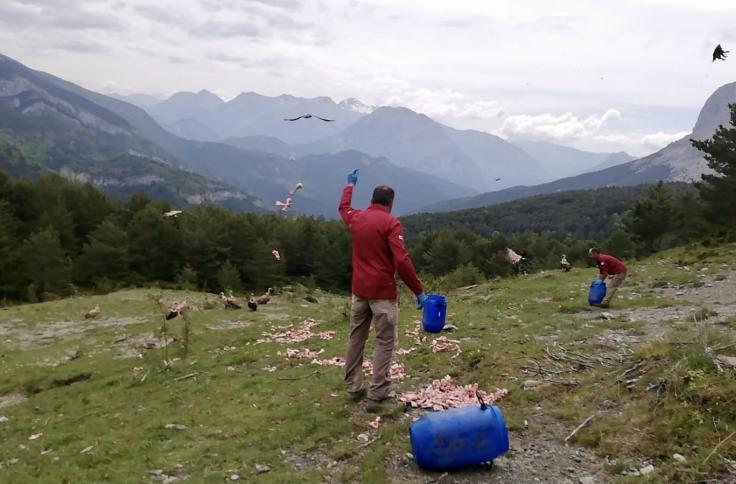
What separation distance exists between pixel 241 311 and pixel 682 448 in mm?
27385

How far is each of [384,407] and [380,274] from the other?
2591 mm

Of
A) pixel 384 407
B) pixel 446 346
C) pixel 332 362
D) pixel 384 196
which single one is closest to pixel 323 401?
pixel 384 407

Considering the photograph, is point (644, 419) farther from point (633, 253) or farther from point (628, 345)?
point (633, 253)

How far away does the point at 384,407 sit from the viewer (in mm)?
10289

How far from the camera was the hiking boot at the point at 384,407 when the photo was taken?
1013 centimetres

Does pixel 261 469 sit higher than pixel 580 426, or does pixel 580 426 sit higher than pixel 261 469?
pixel 580 426

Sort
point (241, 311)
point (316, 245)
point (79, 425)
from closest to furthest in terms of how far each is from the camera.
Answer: point (79, 425)
point (241, 311)
point (316, 245)

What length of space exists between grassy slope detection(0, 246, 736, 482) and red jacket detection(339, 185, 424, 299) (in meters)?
2.44

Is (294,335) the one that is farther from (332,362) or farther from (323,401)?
(323,401)

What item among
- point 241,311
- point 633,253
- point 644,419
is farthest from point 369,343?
point 633,253

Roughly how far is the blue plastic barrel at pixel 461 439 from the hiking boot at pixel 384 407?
2.40 m

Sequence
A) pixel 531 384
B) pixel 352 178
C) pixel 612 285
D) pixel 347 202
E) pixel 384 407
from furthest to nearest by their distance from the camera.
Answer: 1. pixel 612 285
2. pixel 352 178
3. pixel 347 202
4. pixel 531 384
5. pixel 384 407

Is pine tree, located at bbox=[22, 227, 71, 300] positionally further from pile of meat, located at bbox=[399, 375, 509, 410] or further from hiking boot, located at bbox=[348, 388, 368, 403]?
pile of meat, located at bbox=[399, 375, 509, 410]

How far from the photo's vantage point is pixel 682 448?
761 centimetres
